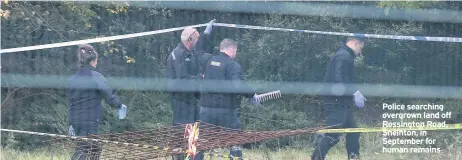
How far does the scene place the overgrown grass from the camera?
11.0m

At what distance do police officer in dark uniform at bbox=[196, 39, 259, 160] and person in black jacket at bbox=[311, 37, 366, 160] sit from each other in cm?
89

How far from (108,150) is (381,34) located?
26.2 feet

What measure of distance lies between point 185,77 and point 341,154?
228 centimetres

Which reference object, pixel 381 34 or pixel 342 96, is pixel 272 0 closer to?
pixel 381 34

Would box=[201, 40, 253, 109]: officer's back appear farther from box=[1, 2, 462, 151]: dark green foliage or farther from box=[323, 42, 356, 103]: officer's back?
box=[1, 2, 462, 151]: dark green foliage

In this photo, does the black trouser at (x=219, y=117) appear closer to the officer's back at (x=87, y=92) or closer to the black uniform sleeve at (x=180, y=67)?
the black uniform sleeve at (x=180, y=67)

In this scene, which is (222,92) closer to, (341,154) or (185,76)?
(185,76)

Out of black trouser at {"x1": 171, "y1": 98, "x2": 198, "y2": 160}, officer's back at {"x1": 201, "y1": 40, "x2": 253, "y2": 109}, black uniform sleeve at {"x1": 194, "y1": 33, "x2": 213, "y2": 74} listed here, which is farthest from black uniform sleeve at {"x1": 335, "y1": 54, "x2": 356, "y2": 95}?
black trouser at {"x1": 171, "y1": 98, "x2": 198, "y2": 160}

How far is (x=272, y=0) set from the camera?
48.0ft

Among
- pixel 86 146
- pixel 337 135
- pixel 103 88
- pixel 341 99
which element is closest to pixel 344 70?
pixel 341 99

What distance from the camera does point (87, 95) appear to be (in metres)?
9.62

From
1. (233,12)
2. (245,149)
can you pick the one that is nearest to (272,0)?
(233,12)

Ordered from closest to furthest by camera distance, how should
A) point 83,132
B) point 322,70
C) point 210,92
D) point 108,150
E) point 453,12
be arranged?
1. point 108,150
2. point 83,132
3. point 210,92
4. point 453,12
5. point 322,70

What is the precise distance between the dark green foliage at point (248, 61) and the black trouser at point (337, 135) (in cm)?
306
